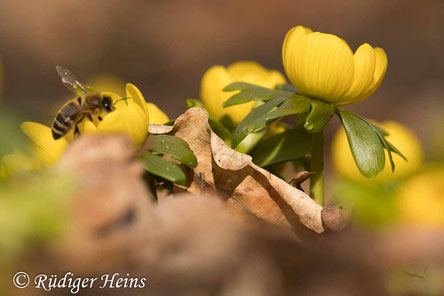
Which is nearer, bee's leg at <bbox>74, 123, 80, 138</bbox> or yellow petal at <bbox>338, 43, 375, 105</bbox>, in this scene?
bee's leg at <bbox>74, 123, 80, 138</bbox>

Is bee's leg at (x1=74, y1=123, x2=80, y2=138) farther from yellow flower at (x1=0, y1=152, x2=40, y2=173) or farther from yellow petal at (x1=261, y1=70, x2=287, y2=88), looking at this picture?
yellow petal at (x1=261, y1=70, x2=287, y2=88)

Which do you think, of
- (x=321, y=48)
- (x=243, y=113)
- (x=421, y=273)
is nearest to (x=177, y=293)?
(x=421, y=273)

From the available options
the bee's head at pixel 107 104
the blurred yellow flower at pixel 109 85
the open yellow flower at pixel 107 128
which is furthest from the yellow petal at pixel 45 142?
the blurred yellow flower at pixel 109 85

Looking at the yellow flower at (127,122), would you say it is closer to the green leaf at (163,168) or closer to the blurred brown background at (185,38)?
the green leaf at (163,168)

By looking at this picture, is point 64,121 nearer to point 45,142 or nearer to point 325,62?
point 45,142

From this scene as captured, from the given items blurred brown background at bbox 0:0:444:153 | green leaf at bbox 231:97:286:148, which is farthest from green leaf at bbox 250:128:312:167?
blurred brown background at bbox 0:0:444:153

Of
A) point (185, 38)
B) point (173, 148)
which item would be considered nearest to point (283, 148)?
point (173, 148)
